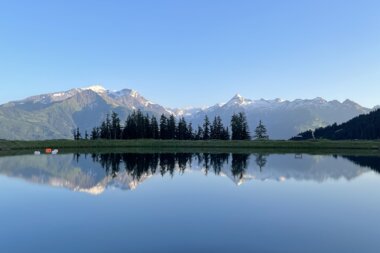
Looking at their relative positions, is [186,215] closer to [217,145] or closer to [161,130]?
[217,145]

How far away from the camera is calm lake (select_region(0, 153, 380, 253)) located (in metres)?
19.2

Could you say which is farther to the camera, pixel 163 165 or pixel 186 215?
pixel 163 165

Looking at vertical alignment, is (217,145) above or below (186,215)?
above

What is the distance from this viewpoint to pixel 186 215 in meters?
26.3

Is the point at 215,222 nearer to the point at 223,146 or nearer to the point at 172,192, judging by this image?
the point at 172,192

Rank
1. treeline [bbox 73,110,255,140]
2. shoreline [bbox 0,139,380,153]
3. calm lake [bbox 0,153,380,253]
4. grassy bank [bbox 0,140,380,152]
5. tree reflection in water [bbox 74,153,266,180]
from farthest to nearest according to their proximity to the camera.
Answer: treeline [bbox 73,110,255,140], grassy bank [bbox 0,140,380,152], shoreline [bbox 0,139,380,153], tree reflection in water [bbox 74,153,266,180], calm lake [bbox 0,153,380,253]

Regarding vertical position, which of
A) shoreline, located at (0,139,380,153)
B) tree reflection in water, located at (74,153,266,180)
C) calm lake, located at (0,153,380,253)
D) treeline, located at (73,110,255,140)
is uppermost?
treeline, located at (73,110,255,140)

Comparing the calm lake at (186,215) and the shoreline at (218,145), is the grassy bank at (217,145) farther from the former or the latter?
the calm lake at (186,215)

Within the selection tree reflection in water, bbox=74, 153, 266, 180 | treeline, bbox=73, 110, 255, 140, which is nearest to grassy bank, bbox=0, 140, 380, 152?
treeline, bbox=73, 110, 255, 140

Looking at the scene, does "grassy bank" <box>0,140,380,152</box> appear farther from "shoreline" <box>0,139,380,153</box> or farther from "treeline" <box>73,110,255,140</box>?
"treeline" <box>73,110,255,140</box>

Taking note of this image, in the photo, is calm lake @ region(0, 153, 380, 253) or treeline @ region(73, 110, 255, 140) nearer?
calm lake @ region(0, 153, 380, 253)

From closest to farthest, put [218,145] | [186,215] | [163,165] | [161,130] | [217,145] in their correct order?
[186,215], [163,165], [218,145], [217,145], [161,130]

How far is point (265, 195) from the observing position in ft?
118

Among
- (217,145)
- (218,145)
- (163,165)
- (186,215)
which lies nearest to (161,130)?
(217,145)
